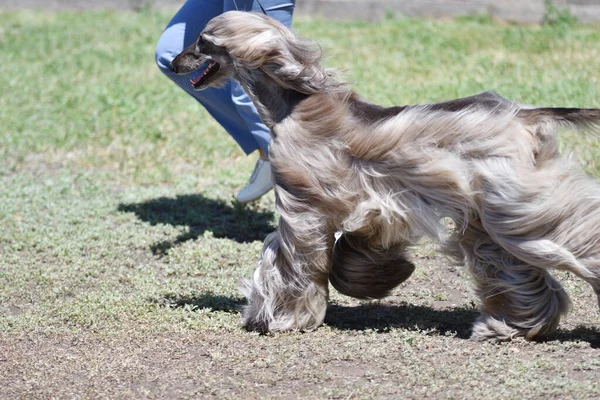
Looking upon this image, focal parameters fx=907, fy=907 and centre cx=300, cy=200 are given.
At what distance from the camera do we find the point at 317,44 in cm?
439

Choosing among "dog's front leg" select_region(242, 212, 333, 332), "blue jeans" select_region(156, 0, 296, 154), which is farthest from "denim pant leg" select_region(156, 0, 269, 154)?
"dog's front leg" select_region(242, 212, 333, 332)

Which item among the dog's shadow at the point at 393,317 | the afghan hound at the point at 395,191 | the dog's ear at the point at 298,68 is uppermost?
the dog's ear at the point at 298,68

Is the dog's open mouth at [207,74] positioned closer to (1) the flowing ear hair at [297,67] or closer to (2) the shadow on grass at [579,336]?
(1) the flowing ear hair at [297,67]

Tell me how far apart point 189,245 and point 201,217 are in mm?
642

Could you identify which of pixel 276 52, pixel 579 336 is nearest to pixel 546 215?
pixel 579 336

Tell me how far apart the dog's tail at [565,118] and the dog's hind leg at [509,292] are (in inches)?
20.5

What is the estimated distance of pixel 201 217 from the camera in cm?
666

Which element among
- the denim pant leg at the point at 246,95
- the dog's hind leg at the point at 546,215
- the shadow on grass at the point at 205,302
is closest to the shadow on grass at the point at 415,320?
the dog's hind leg at the point at 546,215

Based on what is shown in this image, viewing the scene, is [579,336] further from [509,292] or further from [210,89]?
[210,89]

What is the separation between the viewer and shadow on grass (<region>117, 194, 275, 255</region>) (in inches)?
248

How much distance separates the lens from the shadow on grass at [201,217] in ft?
20.6

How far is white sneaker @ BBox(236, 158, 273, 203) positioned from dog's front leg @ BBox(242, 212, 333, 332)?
197 cm

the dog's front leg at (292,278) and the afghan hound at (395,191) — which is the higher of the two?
the afghan hound at (395,191)

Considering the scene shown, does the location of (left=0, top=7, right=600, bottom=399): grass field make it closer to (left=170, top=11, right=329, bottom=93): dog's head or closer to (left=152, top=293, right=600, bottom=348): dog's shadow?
(left=152, top=293, right=600, bottom=348): dog's shadow
